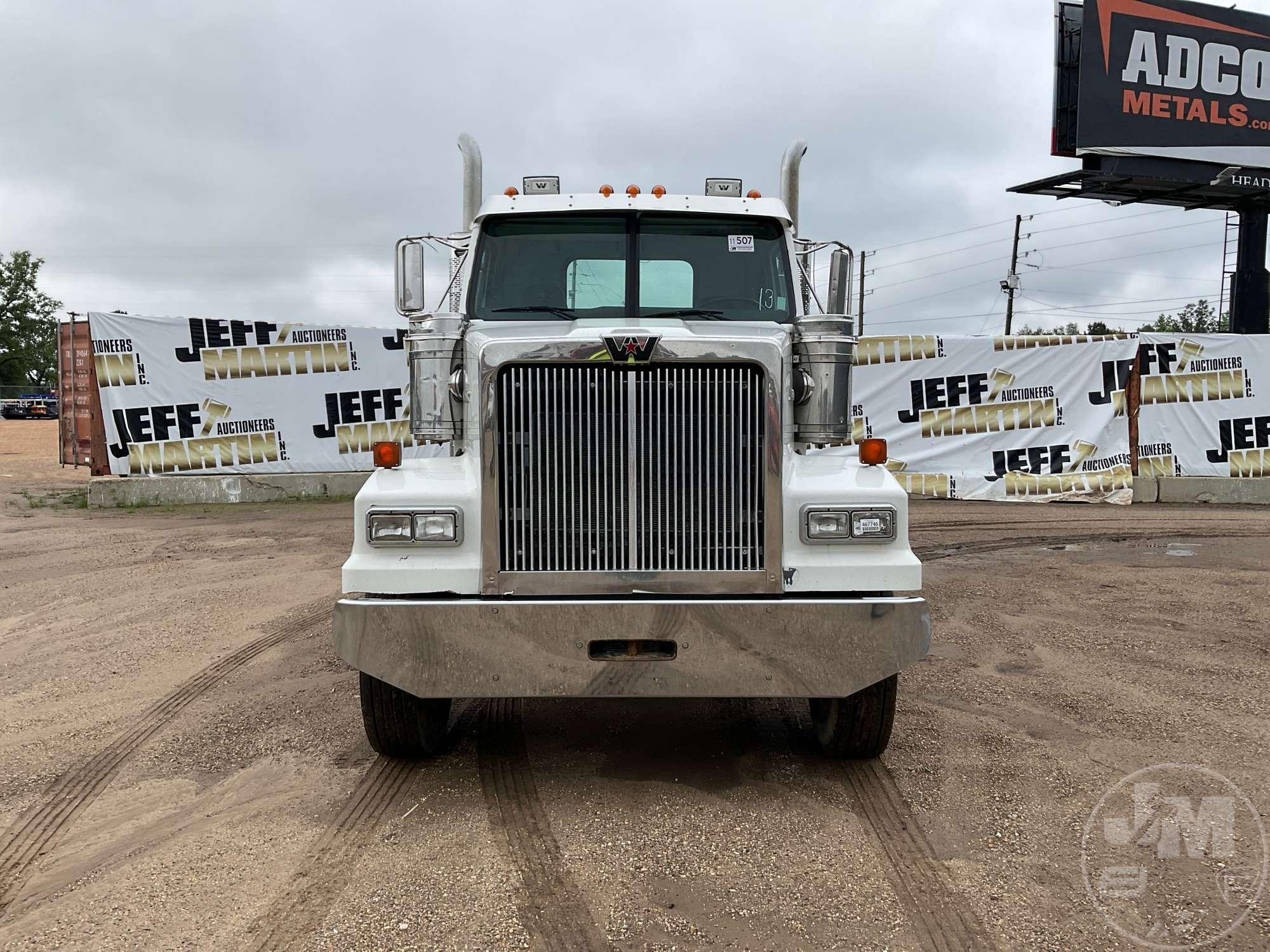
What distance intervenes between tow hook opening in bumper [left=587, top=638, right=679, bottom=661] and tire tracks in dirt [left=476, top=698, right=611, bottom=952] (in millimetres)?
693

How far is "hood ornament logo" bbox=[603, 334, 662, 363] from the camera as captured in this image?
13.8 feet

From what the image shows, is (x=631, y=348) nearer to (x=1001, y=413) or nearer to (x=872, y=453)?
(x=872, y=453)

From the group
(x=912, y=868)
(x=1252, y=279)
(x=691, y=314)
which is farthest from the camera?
(x=1252, y=279)

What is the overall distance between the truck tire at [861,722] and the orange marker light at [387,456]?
218 cm

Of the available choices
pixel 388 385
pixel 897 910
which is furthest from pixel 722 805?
pixel 388 385

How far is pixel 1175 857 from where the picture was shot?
3.66m

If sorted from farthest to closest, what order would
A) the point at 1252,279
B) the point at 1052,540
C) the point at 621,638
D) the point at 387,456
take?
the point at 1252,279
the point at 1052,540
the point at 387,456
the point at 621,638

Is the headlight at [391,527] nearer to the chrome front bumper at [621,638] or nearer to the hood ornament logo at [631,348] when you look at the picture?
the chrome front bumper at [621,638]

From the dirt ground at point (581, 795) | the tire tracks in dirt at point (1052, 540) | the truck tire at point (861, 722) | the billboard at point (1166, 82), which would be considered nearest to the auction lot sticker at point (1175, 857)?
the dirt ground at point (581, 795)

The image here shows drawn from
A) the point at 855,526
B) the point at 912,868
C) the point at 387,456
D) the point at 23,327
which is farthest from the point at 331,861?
the point at 23,327

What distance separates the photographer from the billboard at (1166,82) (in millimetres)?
20422

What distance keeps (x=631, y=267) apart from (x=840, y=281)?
1166 millimetres

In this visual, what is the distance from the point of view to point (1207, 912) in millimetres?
3262

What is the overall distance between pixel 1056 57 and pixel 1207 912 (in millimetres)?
21105
